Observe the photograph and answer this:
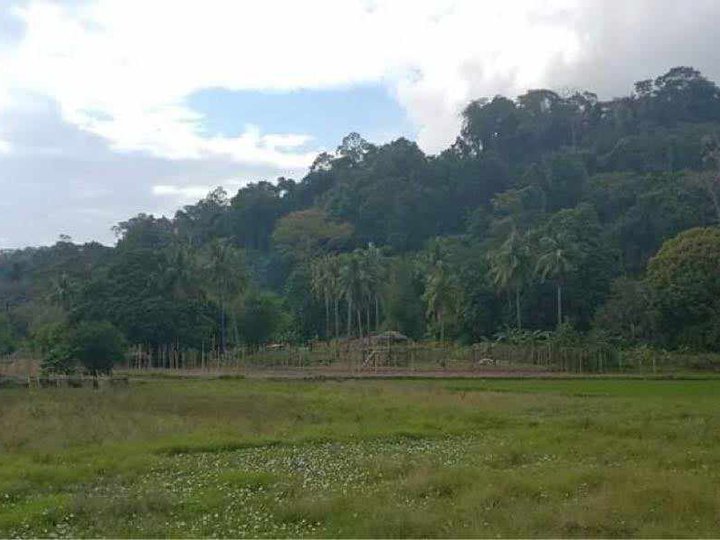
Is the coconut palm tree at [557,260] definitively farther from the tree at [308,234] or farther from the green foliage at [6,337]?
the green foliage at [6,337]

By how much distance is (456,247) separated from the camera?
105 metres

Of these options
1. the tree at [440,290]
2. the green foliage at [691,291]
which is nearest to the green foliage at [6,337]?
the tree at [440,290]

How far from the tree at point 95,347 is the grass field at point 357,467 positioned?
2163 centimetres

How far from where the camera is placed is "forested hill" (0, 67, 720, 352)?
79.4m

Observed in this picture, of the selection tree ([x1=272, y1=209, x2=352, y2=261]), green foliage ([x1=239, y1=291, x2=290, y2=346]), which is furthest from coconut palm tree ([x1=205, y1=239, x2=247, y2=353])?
tree ([x1=272, y1=209, x2=352, y2=261])

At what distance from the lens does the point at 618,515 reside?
14.2m

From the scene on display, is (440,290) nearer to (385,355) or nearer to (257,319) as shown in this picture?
(385,355)

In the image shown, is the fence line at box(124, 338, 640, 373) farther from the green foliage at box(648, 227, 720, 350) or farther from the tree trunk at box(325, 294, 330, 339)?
the tree trunk at box(325, 294, 330, 339)

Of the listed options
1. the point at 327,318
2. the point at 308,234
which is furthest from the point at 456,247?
the point at 308,234

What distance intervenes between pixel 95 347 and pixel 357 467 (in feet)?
142

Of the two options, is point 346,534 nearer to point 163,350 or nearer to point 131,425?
point 131,425

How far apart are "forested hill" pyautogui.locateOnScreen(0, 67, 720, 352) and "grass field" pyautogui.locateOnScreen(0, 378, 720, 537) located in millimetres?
42686

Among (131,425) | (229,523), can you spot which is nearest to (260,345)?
(131,425)

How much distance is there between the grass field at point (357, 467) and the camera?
553 inches
